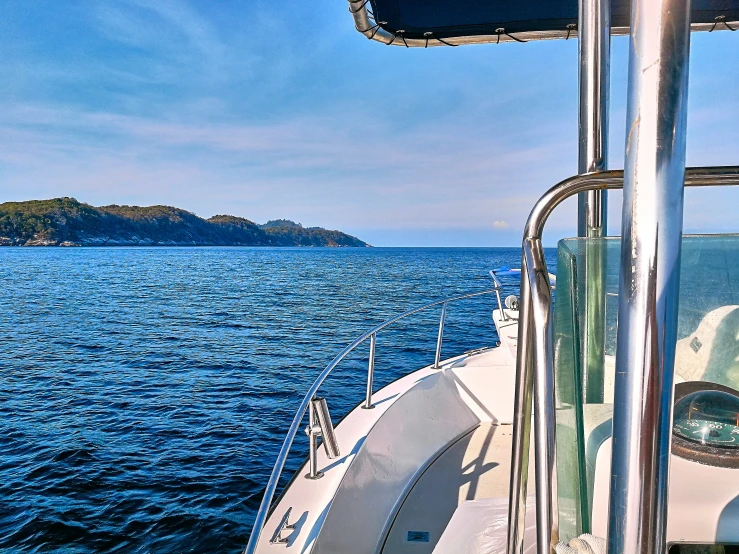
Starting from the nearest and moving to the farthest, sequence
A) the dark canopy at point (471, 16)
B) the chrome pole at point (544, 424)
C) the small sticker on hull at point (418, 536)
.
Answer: the chrome pole at point (544, 424)
the small sticker on hull at point (418, 536)
the dark canopy at point (471, 16)

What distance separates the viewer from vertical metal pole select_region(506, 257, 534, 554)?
3.59 feet

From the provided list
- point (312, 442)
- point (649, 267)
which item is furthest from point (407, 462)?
point (649, 267)

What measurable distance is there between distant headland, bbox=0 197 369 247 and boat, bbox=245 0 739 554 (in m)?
136

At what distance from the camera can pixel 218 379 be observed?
13.0m

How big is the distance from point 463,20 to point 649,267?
12.0 feet

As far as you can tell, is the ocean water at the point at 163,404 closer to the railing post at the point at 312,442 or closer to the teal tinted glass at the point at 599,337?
the railing post at the point at 312,442

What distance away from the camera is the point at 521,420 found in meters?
1.14

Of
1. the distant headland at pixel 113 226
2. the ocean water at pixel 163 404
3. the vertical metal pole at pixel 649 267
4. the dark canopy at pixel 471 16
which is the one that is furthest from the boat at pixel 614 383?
the distant headland at pixel 113 226

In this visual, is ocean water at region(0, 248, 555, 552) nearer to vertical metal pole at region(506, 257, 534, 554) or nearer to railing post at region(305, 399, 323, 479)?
railing post at region(305, 399, 323, 479)

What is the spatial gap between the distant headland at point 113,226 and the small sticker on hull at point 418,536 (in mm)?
135825

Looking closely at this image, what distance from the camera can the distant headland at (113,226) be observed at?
4737 inches

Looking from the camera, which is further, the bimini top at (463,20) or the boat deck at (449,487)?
the bimini top at (463,20)

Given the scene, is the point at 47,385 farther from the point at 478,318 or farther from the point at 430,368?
the point at 478,318

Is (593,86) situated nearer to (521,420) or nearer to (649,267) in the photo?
(521,420)
